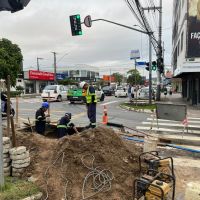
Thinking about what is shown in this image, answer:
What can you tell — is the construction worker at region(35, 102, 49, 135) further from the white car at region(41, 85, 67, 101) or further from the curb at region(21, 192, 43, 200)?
the white car at region(41, 85, 67, 101)

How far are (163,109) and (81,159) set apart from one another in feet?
22.7

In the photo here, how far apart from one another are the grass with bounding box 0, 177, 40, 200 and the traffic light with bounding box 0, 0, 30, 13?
3223 mm

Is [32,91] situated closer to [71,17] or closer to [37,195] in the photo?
[71,17]

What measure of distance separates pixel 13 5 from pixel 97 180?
3718 millimetres

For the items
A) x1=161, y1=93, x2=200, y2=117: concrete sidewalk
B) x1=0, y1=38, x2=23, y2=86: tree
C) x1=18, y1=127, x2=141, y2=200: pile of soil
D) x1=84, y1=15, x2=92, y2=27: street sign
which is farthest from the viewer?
x1=0, y1=38, x2=23, y2=86: tree

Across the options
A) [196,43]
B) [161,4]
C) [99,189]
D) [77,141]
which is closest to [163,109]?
[77,141]

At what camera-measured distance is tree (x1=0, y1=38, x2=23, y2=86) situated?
43.4 meters

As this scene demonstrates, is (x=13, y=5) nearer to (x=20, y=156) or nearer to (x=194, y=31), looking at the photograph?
(x=20, y=156)

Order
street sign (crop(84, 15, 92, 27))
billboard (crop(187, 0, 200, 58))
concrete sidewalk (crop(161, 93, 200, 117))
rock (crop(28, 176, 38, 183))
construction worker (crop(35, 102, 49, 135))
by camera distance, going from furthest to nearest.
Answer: billboard (crop(187, 0, 200, 58)) → concrete sidewalk (crop(161, 93, 200, 117)) → street sign (crop(84, 15, 92, 27)) → construction worker (crop(35, 102, 49, 135)) → rock (crop(28, 176, 38, 183))

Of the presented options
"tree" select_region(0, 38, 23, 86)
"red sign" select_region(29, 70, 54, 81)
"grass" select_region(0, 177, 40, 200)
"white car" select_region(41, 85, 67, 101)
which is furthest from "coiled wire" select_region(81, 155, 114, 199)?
"red sign" select_region(29, 70, 54, 81)

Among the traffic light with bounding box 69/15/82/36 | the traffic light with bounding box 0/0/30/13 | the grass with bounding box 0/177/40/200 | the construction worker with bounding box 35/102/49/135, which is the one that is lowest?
the grass with bounding box 0/177/40/200

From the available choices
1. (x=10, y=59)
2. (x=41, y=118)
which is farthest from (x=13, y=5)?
(x=10, y=59)

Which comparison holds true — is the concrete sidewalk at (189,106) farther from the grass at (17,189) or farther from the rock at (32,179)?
the grass at (17,189)

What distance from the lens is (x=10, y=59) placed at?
4556 cm
